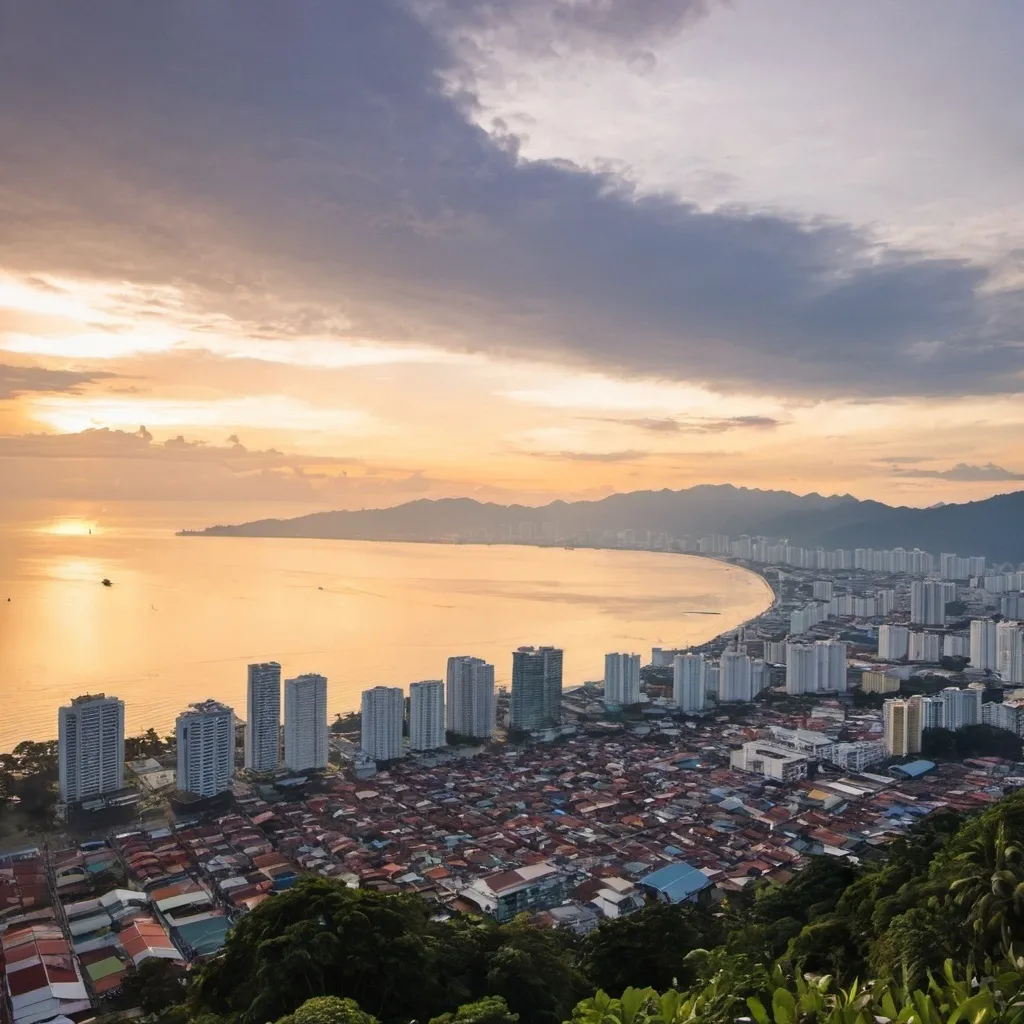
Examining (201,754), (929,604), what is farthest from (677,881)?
(929,604)

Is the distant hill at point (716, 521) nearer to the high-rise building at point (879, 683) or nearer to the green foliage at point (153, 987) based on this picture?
the high-rise building at point (879, 683)

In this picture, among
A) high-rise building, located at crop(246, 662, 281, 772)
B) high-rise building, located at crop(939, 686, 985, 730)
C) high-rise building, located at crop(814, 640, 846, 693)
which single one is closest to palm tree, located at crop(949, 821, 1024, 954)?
high-rise building, located at crop(246, 662, 281, 772)

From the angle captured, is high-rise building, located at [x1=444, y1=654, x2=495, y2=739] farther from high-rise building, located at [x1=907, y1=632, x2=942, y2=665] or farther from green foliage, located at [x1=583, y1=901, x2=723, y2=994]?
high-rise building, located at [x1=907, y1=632, x2=942, y2=665]

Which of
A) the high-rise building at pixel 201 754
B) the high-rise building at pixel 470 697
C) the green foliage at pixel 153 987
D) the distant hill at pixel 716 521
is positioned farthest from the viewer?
the distant hill at pixel 716 521

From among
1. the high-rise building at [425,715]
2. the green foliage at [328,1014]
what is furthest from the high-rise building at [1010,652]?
the green foliage at [328,1014]

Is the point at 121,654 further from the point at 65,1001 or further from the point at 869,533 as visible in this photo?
the point at 869,533

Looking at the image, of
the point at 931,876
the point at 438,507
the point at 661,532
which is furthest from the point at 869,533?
the point at 931,876
